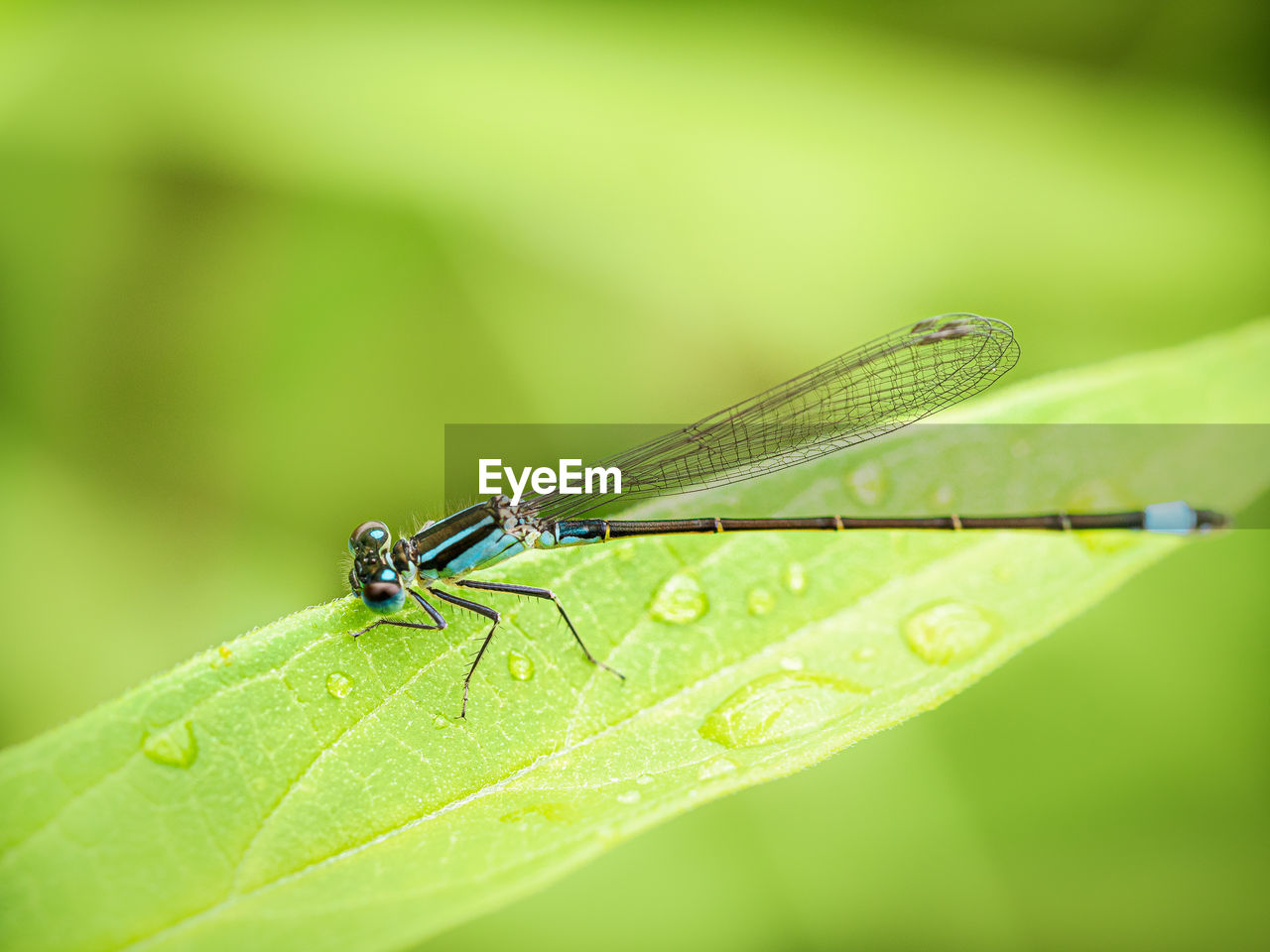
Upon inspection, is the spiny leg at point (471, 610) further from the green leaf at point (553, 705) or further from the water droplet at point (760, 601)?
the water droplet at point (760, 601)

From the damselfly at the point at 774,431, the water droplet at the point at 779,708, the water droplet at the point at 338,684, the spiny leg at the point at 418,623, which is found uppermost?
the damselfly at the point at 774,431

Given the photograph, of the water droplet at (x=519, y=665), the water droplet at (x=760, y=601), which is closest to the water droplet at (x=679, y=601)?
the water droplet at (x=760, y=601)

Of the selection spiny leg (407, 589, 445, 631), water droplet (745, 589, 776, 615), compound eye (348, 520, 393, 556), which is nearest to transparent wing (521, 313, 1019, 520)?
compound eye (348, 520, 393, 556)

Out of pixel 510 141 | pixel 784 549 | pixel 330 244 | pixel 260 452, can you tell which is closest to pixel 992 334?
pixel 784 549

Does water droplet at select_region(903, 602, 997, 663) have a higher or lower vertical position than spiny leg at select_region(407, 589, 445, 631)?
lower

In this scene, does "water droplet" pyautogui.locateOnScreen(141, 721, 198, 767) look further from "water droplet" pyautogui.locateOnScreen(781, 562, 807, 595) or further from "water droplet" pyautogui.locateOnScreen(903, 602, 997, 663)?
"water droplet" pyautogui.locateOnScreen(903, 602, 997, 663)

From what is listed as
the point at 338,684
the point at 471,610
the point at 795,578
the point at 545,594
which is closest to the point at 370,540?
the point at 471,610
